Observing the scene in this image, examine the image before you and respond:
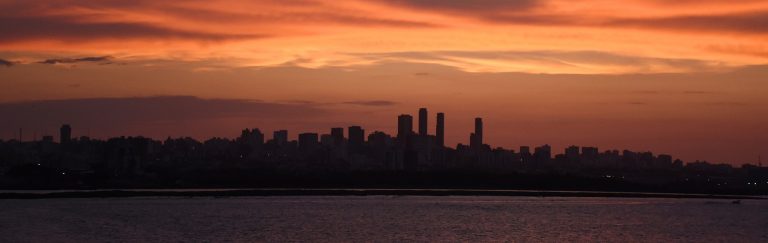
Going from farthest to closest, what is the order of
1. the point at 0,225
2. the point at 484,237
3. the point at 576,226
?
1. the point at 576,226
2. the point at 0,225
3. the point at 484,237

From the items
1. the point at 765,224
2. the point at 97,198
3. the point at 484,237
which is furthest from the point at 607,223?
the point at 97,198

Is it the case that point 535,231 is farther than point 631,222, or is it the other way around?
point 631,222

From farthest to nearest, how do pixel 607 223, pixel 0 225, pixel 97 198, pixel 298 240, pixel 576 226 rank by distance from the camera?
pixel 97 198
pixel 607 223
pixel 576 226
pixel 0 225
pixel 298 240

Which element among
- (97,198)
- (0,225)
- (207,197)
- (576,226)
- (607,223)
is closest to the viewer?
(0,225)

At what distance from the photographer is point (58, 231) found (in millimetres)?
80438

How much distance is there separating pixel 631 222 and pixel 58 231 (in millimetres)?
52015

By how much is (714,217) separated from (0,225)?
2819 inches

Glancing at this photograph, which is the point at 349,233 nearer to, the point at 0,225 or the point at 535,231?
the point at 535,231

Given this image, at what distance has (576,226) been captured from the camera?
9494 cm

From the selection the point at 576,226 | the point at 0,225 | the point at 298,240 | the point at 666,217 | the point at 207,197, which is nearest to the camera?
the point at 298,240

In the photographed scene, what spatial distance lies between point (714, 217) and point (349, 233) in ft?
173

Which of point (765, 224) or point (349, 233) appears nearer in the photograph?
point (349, 233)

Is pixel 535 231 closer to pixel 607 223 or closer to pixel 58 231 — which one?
pixel 607 223

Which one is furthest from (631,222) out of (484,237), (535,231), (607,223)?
(484,237)
